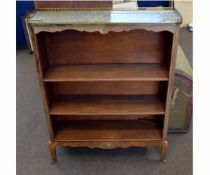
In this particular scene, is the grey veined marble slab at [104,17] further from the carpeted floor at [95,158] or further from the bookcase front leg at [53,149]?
the carpeted floor at [95,158]

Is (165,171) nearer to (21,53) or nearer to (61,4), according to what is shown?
(61,4)

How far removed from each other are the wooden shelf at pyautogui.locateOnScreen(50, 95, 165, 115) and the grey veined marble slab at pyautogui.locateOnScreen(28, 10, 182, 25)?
54cm

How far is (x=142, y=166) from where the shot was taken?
167 centimetres

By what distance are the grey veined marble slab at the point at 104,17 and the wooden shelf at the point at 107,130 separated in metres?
0.74

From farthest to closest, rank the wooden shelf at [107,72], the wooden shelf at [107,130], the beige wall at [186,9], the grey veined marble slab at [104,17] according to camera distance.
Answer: the beige wall at [186,9] < the wooden shelf at [107,130] < the wooden shelf at [107,72] < the grey veined marble slab at [104,17]

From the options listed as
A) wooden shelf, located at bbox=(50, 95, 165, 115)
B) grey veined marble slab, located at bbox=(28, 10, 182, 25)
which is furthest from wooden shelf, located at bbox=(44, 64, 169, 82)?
grey veined marble slab, located at bbox=(28, 10, 182, 25)

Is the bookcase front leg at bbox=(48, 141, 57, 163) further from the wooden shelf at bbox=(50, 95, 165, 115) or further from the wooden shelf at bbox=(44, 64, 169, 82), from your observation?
the wooden shelf at bbox=(44, 64, 169, 82)

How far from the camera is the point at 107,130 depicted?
1.65 m

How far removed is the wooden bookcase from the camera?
4.09 ft

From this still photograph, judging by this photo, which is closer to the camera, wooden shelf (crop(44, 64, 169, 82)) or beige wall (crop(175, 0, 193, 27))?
wooden shelf (crop(44, 64, 169, 82))

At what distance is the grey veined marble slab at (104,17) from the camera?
1218 mm

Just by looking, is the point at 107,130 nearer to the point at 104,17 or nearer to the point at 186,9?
the point at 104,17

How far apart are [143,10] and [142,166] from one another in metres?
0.99

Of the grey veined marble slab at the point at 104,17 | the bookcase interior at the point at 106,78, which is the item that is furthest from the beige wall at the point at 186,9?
the grey veined marble slab at the point at 104,17
